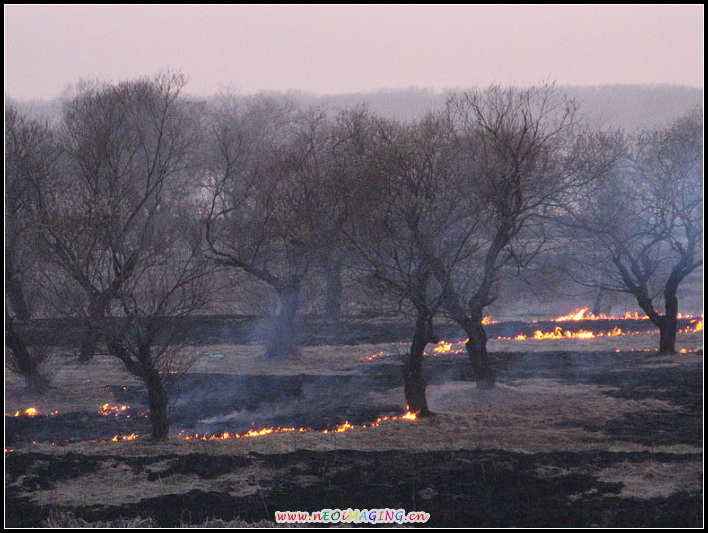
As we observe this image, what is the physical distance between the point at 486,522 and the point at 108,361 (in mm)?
20567

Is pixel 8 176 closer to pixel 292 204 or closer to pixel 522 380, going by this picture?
pixel 292 204

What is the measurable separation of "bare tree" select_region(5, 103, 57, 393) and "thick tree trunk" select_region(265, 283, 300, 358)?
29.4 feet

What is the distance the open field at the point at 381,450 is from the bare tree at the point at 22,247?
1091 millimetres

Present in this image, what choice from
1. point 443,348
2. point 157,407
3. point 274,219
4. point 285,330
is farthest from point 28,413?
point 443,348

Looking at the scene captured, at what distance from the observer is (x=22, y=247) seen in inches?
872

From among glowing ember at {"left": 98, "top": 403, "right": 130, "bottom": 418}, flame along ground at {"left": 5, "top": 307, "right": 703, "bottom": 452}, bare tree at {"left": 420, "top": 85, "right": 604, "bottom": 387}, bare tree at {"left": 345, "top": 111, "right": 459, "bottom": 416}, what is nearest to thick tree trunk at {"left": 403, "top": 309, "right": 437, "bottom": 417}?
bare tree at {"left": 345, "top": 111, "right": 459, "bottom": 416}

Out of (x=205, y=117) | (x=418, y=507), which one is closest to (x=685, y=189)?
(x=418, y=507)

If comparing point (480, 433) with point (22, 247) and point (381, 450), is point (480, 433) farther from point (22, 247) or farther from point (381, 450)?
point (22, 247)

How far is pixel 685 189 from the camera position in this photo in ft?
84.0

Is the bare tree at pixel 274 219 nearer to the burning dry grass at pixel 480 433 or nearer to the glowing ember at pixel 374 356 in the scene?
the glowing ember at pixel 374 356

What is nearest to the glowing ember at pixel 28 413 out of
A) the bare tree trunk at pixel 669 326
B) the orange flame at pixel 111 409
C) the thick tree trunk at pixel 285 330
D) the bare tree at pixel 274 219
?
the orange flame at pixel 111 409

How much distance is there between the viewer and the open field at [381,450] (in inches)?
403

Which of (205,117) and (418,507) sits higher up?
(205,117)

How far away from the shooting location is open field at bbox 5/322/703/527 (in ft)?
33.6
